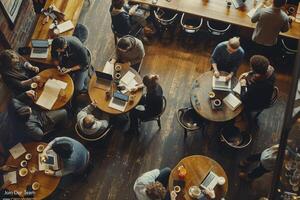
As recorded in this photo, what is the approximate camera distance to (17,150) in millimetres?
6055

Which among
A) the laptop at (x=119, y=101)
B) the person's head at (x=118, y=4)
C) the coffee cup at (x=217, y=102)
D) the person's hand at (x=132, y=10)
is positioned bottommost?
the laptop at (x=119, y=101)

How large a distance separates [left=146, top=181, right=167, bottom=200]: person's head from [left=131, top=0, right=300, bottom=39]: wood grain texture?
141 inches

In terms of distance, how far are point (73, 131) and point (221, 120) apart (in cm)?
281

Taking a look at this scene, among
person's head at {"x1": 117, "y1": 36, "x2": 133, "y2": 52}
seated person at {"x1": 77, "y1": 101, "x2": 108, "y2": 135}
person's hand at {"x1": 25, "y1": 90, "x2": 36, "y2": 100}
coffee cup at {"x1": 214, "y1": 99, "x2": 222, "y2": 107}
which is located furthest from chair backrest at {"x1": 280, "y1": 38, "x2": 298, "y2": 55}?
person's hand at {"x1": 25, "y1": 90, "x2": 36, "y2": 100}

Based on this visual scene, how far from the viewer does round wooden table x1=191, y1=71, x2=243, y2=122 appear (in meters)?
6.11

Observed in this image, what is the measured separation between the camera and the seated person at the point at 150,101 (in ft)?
19.4

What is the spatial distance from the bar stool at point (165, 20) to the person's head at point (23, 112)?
306 centimetres

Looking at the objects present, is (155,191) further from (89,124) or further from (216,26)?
(216,26)

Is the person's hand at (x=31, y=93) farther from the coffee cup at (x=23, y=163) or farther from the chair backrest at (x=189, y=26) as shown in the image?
the chair backrest at (x=189, y=26)

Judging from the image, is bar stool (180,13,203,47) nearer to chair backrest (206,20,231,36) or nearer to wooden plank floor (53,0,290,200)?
chair backrest (206,20,231,36)

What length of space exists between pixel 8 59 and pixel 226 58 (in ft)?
12.1

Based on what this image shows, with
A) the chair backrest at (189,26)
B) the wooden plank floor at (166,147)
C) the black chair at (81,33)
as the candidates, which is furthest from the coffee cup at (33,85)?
the chair backrest at (189,26)

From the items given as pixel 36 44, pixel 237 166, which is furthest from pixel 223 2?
pixel 36 44

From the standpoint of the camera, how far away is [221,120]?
20.0 ft
